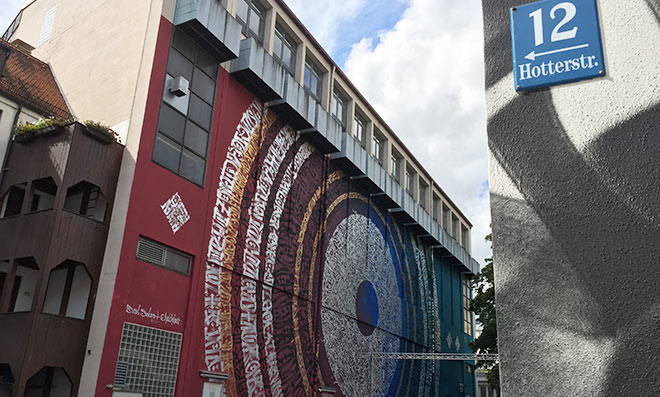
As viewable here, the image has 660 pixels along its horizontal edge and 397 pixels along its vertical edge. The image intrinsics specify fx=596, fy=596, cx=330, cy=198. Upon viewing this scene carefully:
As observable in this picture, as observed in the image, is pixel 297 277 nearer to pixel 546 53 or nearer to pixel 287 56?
pixel 287 56

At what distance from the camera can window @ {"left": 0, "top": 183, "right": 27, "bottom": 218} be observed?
1564 cm

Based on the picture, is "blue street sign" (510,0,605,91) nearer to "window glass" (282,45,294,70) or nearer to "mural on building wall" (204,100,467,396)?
"mural on building wall" (204,100,467,396)

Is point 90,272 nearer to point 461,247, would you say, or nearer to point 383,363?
point 383,363

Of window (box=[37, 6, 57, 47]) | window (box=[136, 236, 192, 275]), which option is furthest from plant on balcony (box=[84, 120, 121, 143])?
window (box=[37, 6, 57, 47])

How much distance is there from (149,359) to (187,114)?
6.89 metres

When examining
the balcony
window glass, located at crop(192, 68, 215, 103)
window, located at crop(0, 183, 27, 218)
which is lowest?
window, located at crop(0, 183, 27, 218)

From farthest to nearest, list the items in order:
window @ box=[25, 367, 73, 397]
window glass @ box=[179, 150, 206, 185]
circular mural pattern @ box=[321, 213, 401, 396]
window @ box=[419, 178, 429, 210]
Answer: window @ box=[419, 178, 429, 210] → circular mural pattern @ box=[321, 213, 401, 396] → window glass @ box=[179, 150, 206, 185] → window @ box=[25, 367, 73, 397]

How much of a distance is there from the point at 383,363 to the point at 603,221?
2533cm

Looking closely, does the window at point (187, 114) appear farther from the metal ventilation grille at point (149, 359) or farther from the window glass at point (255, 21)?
the metal ventilation grille at point (149, 359)

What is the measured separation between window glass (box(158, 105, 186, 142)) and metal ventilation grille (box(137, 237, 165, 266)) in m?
3.10

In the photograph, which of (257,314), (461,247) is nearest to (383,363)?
(257,314)

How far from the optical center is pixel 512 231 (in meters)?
2.98

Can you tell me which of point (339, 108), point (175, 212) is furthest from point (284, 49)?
point (175, 212)

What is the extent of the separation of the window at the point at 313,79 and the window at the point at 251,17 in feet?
10.4
